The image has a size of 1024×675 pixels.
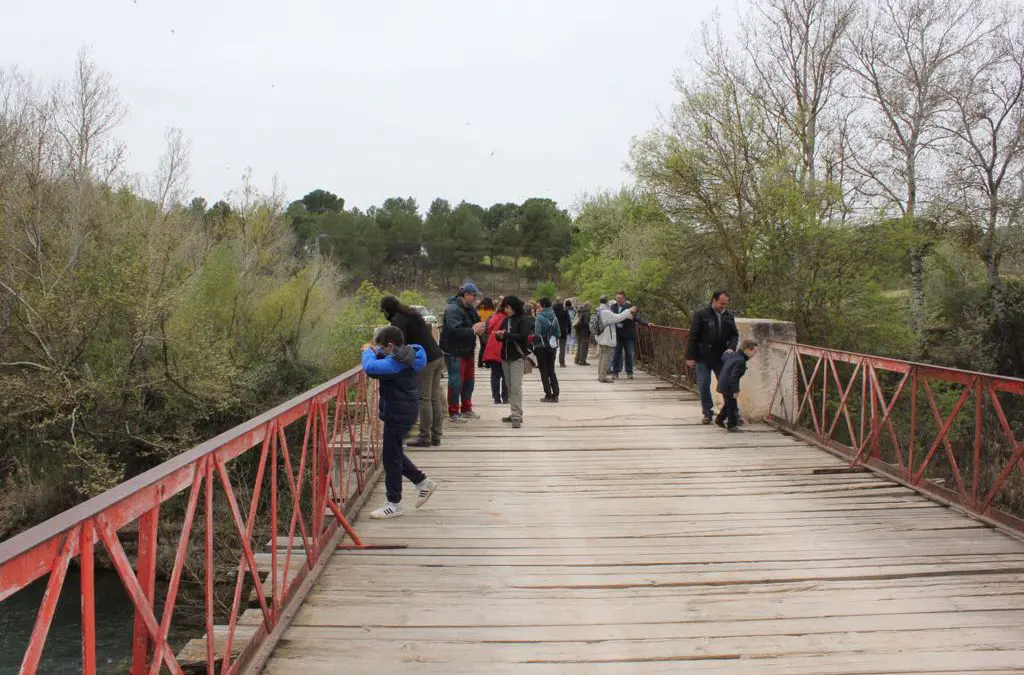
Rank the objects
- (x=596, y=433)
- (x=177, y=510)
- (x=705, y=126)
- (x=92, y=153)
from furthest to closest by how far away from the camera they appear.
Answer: (x=92, y=153), (x=705, y=126), (x=177, y=510), (x=596, y=433)

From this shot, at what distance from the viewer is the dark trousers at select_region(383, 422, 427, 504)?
5.94 m

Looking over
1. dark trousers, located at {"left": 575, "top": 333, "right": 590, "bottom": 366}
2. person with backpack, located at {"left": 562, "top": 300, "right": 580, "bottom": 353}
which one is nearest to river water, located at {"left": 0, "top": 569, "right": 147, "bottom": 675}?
person with backpack, located at {"left": 562, "top": 300, "right": 580, "bottom": 353}

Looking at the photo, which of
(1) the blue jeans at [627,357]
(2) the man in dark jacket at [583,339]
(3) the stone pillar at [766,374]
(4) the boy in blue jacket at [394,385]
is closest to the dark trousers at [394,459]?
(4) the boy in blue jacket at [394,385]

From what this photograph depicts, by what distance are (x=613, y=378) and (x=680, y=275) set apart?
9022 mm

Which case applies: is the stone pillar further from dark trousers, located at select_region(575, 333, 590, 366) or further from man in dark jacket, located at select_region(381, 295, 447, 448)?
dark trousers, located at select_region(575, 333, 590, 366)

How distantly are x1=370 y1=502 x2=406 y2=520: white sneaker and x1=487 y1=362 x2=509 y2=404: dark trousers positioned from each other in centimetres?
579

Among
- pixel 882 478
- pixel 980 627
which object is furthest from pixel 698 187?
pixel 980 627

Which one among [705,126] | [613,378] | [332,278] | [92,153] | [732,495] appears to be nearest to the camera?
[732,495]

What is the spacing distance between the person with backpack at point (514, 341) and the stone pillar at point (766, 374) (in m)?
2.74

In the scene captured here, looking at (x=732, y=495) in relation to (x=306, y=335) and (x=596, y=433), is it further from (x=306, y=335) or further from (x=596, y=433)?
(x=306, y=335)

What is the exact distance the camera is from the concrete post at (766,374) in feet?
33.4

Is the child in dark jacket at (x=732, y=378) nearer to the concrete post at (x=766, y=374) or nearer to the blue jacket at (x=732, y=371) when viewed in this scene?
the blue jacket at (x=732, y=371)

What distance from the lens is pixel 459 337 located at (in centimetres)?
1018

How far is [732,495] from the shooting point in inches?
270
